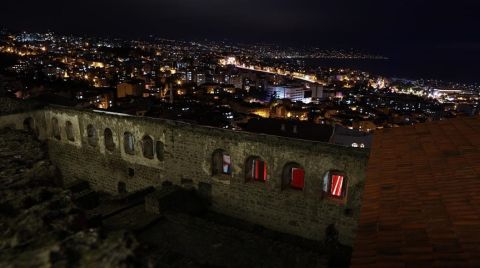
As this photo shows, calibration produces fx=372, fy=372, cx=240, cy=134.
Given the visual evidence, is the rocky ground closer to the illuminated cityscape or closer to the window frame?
the illuminated cityscape

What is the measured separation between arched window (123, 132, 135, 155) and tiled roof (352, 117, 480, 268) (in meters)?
10.7

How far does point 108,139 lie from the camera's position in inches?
618

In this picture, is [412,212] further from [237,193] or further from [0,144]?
[237,193]

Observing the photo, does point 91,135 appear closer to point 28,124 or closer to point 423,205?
point 28,124

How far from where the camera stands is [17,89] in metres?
49.2

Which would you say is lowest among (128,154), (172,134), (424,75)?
(424,75)

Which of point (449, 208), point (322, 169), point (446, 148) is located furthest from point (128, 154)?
point (449, 208)

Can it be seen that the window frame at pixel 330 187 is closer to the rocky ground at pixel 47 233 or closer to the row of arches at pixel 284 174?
the row of arches at pixel 284 174

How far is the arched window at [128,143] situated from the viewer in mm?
14977

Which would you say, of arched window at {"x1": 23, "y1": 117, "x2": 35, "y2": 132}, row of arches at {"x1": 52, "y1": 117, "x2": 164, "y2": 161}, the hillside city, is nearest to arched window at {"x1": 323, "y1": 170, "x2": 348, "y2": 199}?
row of arches at {"x1": 52, "y1": 117, "x2": 164, "y2": 161}

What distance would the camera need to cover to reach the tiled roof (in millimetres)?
2992

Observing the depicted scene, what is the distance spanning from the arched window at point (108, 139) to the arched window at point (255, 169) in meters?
6.25

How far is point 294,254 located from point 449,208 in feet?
21.8

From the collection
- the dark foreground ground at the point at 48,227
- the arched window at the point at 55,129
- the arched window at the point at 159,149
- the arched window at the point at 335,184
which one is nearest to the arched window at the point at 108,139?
the arched window at the point at 159,149
